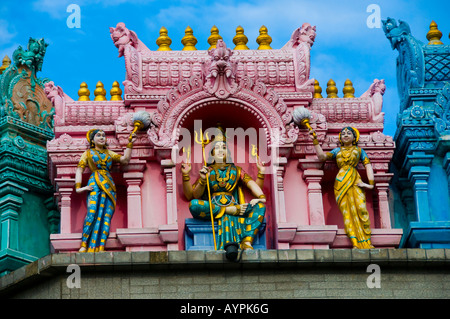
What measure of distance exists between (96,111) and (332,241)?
5236mm

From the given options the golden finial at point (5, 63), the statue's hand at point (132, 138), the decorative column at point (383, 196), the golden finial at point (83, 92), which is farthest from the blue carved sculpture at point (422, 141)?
the golden finial at point (5, 63)

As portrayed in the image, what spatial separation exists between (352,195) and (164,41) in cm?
508

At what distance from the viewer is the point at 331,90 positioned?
3039cm

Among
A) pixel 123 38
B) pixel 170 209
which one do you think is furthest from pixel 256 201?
pixel 123 38

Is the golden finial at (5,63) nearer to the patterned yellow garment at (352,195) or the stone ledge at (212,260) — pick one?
the stone ledge at (212,260)

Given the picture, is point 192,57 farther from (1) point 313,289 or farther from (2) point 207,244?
(1) point 313,289

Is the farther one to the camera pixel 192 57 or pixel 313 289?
pixel 192 57

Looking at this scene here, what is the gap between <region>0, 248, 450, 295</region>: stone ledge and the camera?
2538 centimetres

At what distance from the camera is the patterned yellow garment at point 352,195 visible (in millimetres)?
27703

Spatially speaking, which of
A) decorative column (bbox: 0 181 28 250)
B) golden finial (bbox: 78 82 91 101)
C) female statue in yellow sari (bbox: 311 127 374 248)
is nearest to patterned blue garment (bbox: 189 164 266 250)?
female statue in yellow sari (bbox: 311 127 374 248)

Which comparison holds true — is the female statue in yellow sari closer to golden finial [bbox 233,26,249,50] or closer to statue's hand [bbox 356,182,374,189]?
statue's hand [bbox 356,182,374,189]
